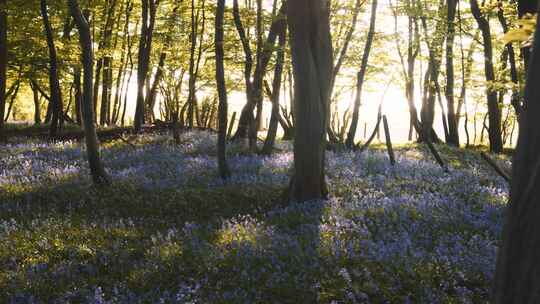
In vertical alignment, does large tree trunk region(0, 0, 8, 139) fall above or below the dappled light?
above

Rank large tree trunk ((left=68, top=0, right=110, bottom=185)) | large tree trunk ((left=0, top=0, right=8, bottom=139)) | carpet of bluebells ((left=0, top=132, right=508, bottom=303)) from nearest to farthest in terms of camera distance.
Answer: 1. carpet of bluebells ((left=0, top=132, right=508, bottom=303))
2. large tree trunk ((left=68, top=0, right=110, bottom=185))
3. large tree trunk ((left=0, top=0, right=8, bottom=139))

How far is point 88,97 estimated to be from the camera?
11844mm

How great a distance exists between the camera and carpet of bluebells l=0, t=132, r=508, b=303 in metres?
6.20

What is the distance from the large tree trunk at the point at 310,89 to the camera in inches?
404

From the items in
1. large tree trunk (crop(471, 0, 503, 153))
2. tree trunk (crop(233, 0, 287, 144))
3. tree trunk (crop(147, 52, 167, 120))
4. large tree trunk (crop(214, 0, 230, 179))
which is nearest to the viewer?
large tree trunk (crop(214, 0, 230, 179))

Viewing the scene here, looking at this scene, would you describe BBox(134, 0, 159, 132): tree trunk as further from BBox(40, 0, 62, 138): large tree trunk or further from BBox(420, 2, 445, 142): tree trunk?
BBox(420, 2, 445, 142): tree trunk

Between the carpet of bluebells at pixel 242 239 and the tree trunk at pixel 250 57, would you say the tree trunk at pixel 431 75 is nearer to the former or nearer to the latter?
the tree trunk at pixel 250 57

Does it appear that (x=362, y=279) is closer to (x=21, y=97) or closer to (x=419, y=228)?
(x=419, y=228)

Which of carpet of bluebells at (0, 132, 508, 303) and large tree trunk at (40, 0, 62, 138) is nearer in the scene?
carpet of bluebells at (0, 132, 508, 303)

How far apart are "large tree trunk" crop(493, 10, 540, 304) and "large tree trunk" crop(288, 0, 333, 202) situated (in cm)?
Answer: 733

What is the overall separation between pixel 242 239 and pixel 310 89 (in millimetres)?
3941

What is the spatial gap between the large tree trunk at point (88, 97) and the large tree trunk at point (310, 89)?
4.93m

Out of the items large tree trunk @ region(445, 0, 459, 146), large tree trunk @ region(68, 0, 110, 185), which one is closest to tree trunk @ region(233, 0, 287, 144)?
large tree trunk @ region(68, 0, 110, 185)

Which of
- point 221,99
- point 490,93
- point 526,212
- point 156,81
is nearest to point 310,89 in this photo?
point 221,99
